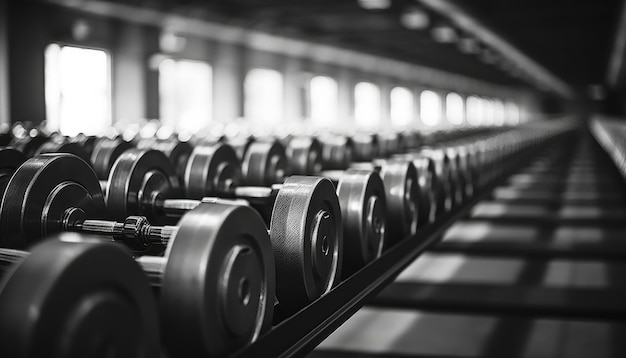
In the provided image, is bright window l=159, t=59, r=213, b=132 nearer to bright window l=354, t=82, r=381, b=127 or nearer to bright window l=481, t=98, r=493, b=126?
bright window l=354, t=82, r=381, b=127

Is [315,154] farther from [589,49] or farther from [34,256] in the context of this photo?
[589,49]

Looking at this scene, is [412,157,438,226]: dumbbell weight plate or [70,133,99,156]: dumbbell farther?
[70,133,99,156]: dumbbell

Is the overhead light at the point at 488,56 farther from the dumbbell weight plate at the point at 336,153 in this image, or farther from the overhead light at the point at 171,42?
the dumbbell weight plate at the point at 336,153

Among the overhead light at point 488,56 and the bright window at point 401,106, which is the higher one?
the overhead light at point 488,56

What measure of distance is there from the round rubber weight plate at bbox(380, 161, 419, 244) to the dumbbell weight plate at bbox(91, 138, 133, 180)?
1328mm

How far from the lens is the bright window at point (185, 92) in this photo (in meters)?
11.9

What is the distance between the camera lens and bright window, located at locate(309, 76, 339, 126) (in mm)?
17763

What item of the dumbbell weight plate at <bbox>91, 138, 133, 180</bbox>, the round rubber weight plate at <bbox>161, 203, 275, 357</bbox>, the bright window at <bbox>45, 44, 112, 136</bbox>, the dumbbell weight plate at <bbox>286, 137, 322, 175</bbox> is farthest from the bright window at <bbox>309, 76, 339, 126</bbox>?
the round rubber weight plate at <bbox>161, 203, 275, 357</bbox>

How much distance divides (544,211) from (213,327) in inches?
230

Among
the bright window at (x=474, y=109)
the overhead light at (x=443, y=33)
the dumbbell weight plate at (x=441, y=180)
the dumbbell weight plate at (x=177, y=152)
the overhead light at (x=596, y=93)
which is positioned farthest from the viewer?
the bright window at (x=474, y=109)

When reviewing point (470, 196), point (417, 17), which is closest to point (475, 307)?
point (470, 196)

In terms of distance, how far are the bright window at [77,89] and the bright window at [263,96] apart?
4.23 metres

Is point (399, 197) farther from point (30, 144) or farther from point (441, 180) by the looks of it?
point (30, 144)

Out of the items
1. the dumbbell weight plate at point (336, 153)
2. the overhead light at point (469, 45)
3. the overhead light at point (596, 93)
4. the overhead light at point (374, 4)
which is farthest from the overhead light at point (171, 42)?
the overhead light at point (596, 93)
